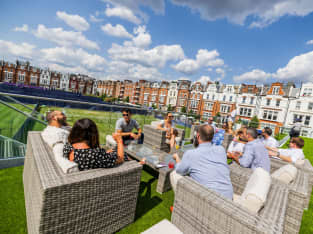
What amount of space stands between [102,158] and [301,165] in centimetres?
364

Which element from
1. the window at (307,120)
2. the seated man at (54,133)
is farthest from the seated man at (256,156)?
the window at (307,120)

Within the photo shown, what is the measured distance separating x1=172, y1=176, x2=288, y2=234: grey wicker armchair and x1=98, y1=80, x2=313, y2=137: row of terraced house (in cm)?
1089

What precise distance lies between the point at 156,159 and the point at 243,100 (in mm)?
34843

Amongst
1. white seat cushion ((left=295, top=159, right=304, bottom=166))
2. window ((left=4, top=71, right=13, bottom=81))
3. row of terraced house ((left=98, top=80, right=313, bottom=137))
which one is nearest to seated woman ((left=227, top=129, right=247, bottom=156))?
white seat cushion ((left=295, top=159, right=304, bottom=166))

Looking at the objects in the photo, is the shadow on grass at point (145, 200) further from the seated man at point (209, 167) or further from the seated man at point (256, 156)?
the seated man at point (256, 156)

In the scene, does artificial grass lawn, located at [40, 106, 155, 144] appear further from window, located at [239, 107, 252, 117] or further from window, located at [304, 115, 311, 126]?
window, located at [239, 107, 252, 117]

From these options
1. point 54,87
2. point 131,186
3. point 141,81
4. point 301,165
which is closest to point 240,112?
point 301,165

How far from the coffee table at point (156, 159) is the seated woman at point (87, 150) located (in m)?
1.15

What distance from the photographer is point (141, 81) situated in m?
64.4

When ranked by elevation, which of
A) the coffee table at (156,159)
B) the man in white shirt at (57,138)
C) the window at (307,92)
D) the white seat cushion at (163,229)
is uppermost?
the window at (307,92)

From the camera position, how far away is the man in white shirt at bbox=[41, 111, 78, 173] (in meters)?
1.42

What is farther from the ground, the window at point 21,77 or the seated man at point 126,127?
the window at point 21,77

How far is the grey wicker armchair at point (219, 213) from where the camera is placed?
108 centimetres

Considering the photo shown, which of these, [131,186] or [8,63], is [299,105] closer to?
[131,186]
